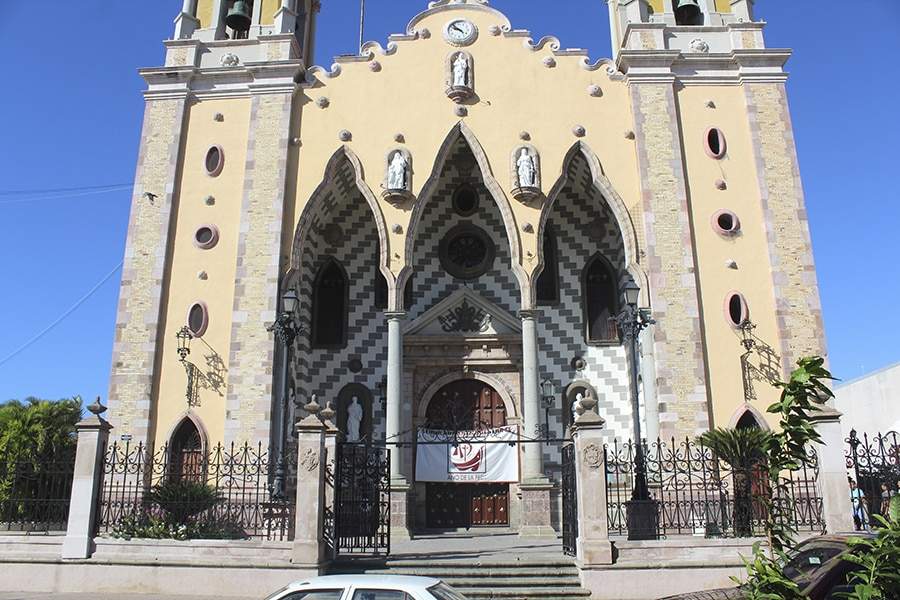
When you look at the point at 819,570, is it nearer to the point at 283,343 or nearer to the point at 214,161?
the point at 283,343

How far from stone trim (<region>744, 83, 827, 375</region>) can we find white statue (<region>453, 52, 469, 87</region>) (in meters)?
7.41

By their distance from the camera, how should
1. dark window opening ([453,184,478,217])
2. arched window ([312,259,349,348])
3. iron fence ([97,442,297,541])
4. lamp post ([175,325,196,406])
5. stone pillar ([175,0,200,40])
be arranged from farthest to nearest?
dark window opening ([453,184,478,217]), stone pillar ([175,0,200,40]), arched window ([312,259,349,348]), lamp post ([175,325,196,406]), iron fence ([97,442,297,541])

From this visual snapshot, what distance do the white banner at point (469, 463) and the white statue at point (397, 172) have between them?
653cm

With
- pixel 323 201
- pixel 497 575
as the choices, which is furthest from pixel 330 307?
pixel 497 575

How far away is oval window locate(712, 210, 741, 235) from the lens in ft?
61.7

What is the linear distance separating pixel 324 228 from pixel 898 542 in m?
17.8

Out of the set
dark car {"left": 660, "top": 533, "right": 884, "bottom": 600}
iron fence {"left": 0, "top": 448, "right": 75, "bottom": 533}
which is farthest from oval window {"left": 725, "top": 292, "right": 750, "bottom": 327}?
iron fence {"left": 0, "top": 448, "right": 75, "bottom": 533}

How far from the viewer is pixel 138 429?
58.0ft

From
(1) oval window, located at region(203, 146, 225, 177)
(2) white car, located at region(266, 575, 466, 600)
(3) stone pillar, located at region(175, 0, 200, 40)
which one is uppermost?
(3) stone pillar, located at region(175, 0, 200, 40)

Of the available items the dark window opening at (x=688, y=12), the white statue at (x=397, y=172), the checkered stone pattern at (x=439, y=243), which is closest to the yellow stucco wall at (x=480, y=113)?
the white statue at (x=397, y=172)

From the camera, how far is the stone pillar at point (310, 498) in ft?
36.8

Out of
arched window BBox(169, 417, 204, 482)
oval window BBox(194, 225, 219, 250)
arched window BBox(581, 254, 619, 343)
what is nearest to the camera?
arched window BBox(169, 417, 204, 482)

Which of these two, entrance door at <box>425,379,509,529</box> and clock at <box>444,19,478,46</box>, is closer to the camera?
entrance door at <box>425,379,509,529</box>

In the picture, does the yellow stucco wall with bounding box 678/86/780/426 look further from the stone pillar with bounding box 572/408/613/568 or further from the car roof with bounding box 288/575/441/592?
the car roof with bounding box 288/575/441/592
